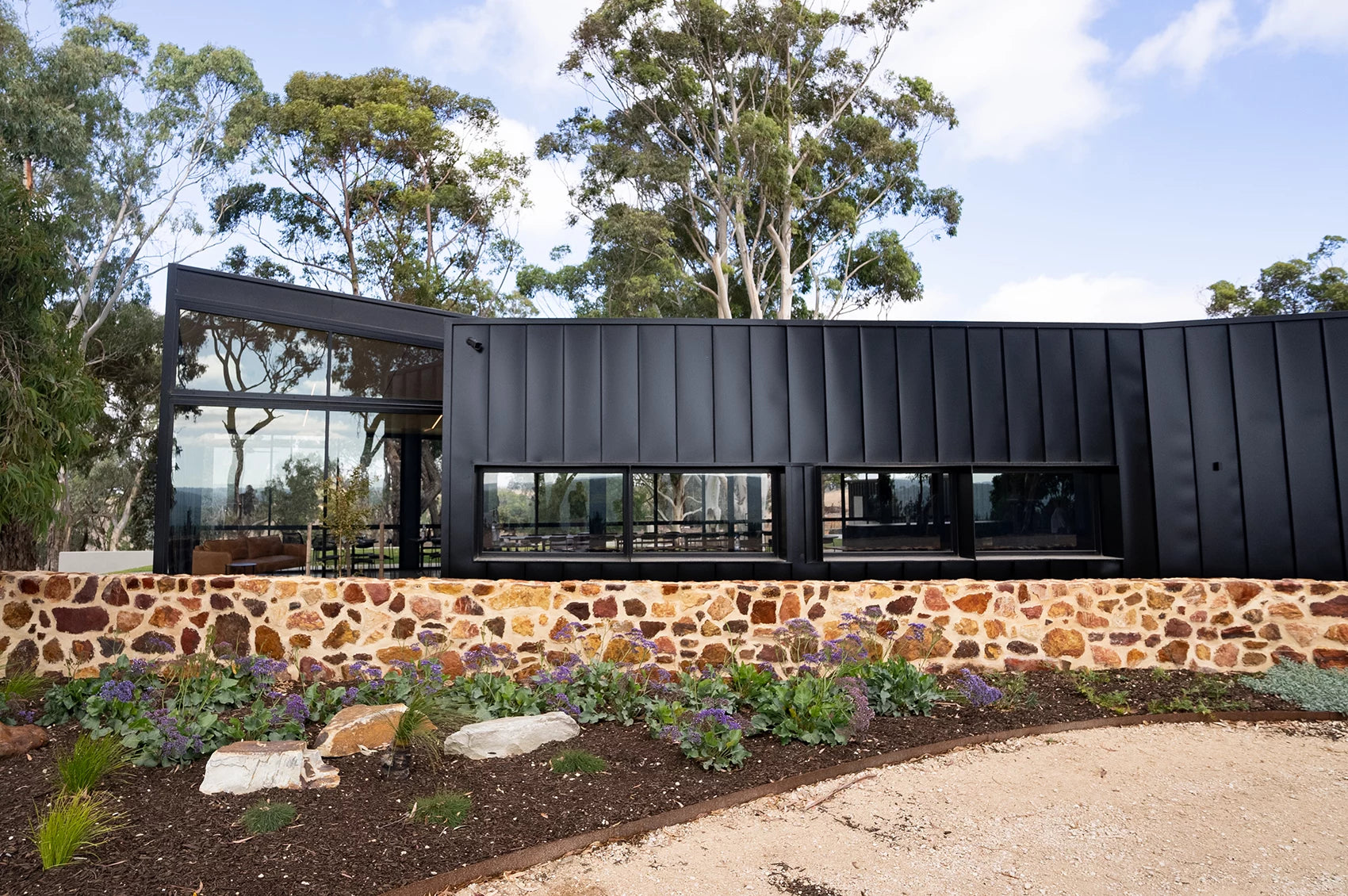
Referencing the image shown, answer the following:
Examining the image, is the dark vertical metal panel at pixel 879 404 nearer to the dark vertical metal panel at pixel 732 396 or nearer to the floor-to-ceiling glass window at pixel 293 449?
the dark vertical metal panel at pixel 732 396

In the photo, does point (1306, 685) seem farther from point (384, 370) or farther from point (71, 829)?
point (384, 370)

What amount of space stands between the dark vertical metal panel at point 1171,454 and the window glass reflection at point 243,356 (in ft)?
29.0

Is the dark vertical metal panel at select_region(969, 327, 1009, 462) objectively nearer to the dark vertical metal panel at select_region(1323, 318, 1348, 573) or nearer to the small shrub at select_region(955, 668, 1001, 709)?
the small shrub at select_region(955, 668, 1001, 709)

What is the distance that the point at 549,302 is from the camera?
79.6 ft

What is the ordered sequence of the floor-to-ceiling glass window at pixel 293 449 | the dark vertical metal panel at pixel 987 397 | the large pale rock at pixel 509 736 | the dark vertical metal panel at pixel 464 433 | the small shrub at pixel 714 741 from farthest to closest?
the floor-to-ceiling glass window at pixel 293 449 < the dark vertical metal panel at pixel 987 397 < the dark vertical metal panel at pixel 464 433 < the large pale rock at pixel 509 736 < the small shrub at pixel 714 741

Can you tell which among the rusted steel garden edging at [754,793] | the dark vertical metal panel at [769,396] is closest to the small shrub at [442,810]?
the rusted steel garden edging at [754,793]

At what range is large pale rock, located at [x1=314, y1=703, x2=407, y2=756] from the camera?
4.80 meters

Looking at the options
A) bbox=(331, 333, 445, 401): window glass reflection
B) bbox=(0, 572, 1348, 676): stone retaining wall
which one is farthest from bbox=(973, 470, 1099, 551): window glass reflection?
bbox=(331, 333, 445, 401): window glass reflection

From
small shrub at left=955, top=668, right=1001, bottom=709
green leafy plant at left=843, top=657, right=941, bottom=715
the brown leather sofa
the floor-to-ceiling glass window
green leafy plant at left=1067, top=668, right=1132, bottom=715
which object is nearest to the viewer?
green leafy plant at left=843, top=657, right=941, bottom=715

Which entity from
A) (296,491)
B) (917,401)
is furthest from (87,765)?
(917,401)

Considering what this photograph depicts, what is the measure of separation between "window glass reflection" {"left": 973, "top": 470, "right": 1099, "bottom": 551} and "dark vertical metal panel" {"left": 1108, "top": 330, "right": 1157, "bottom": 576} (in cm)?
31

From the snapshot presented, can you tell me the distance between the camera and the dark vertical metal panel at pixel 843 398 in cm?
800

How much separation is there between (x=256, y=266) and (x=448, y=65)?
26.6ft

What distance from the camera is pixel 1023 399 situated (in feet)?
26.8
